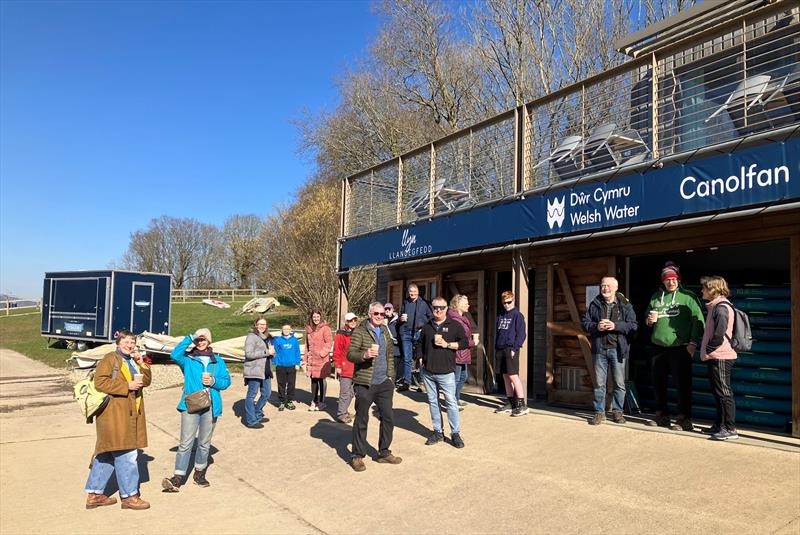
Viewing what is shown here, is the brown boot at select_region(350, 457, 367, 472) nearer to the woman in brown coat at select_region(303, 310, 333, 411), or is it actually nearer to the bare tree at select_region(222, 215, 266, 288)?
the woman in brown coat at select_region(303, 310, 333, 411)

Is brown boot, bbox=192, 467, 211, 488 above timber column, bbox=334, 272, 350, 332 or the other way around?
the other way around

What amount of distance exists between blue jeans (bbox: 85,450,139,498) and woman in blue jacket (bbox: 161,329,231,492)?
1.75ft

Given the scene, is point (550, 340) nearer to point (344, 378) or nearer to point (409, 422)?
point (409, 422)

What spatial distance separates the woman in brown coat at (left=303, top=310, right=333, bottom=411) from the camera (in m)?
10.1

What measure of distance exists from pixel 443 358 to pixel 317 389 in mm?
3841

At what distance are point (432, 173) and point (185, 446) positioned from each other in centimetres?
698

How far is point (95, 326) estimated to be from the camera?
73.5 ft

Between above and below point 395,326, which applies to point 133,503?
below

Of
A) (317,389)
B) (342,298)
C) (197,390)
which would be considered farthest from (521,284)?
(342,298)

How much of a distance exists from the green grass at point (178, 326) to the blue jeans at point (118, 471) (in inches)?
689

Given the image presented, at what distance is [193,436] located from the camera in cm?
628

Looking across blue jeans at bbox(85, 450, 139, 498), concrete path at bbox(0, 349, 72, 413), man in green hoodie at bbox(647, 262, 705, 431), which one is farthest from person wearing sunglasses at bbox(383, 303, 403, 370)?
concrete path at bbox(0, 349, 72, 413)

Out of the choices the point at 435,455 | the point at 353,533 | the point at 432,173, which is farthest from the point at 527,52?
the point at 353,533

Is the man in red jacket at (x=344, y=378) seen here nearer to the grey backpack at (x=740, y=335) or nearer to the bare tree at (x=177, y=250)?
the grey backpack at (x=740, y=335)
